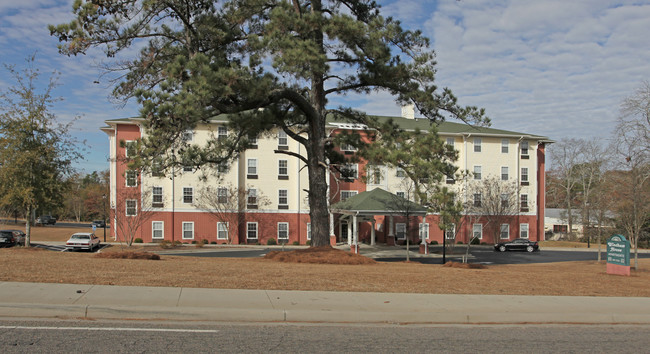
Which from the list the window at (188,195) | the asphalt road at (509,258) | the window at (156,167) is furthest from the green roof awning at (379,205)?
the window at (156,167)

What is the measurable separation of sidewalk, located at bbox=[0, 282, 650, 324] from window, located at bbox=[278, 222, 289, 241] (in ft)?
121

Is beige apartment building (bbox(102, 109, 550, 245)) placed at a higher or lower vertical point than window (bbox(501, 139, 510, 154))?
lower

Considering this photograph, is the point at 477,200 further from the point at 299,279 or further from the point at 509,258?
the point at 299,279

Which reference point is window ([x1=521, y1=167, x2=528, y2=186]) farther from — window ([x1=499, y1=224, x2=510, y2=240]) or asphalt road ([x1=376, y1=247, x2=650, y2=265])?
asphalt road ([x1=376, y1=247, x2=650, y2=265])

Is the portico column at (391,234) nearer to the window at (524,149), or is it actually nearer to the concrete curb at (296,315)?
the window at (524,149)

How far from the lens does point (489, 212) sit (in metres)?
43.5

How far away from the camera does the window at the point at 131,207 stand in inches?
1612

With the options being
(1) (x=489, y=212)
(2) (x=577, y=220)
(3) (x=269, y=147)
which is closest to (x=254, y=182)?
(3) (x=269, y=147)

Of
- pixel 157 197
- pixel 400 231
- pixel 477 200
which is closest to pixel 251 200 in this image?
pixel 157 197

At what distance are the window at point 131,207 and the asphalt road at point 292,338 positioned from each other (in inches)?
1393

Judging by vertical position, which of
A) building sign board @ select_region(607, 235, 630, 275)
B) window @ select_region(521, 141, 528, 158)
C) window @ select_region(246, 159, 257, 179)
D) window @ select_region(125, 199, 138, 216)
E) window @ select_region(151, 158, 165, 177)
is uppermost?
window @ select_region(521, 141, 528, 158)

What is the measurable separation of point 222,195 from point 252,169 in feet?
13.5

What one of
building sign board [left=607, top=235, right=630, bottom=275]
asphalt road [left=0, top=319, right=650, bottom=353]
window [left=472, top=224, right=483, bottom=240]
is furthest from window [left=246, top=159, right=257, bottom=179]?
asphalt road [left=0, top=319, right=650, bottom=353]

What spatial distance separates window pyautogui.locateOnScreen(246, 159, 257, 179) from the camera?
46656mm
